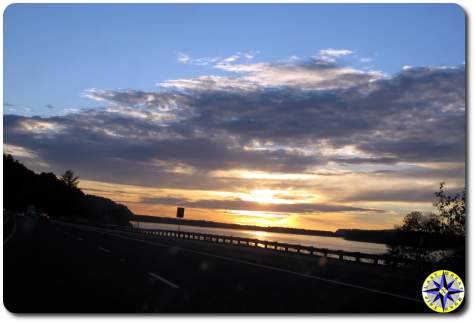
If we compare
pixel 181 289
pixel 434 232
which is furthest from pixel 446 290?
pixel 434 232

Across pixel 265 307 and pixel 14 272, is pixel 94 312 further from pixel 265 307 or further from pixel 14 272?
pixel 14 272

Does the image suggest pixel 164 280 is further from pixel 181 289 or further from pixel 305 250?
pixel 305 250

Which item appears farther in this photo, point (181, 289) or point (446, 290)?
point (181, 289)

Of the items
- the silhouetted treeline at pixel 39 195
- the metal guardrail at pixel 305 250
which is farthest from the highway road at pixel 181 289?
the silhouetted treeline at pixel 39 195

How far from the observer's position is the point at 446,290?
9.93 metres

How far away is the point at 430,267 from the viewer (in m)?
24.3

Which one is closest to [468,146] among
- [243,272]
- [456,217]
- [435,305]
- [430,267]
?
[435,305]

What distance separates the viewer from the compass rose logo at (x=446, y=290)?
391 inches

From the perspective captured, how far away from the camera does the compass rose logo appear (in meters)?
9.94

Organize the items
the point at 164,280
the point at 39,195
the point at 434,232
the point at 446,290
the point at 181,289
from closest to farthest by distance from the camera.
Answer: the point at 446,290
the point at 181,289
the point at 164,280
the point at 434,232
the point at 39,195

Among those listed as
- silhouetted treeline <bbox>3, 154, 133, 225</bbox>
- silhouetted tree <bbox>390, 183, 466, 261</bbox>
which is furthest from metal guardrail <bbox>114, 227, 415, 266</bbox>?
silhouetted treeline <bbox>3, 154, 133, 225</bbox>

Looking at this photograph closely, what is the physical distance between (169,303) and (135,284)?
112 inches

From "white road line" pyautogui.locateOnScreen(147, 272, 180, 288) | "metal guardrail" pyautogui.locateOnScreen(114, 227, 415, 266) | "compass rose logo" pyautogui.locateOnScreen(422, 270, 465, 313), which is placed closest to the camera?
"compass rose logo" pyautogui.locateOnScreen(422, 270, 465, 313)

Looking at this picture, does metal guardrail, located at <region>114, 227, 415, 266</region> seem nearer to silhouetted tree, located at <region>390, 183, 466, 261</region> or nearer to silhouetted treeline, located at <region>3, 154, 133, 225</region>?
silhouetted tree, located at <region>390, 183, 466, 261</region>
